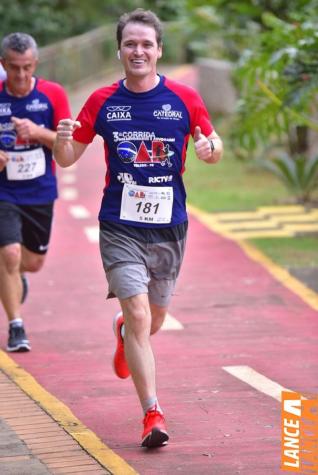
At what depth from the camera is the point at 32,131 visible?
886 centimetres

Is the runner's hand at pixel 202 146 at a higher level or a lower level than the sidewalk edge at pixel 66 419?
higher

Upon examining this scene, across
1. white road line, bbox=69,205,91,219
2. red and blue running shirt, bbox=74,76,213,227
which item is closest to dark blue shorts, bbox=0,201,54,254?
red and blue running shirt, bbox=74,76,213,227

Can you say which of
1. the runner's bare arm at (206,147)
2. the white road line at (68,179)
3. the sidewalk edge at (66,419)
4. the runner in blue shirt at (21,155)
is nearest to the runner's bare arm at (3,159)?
Result: the runner in blue shirt at (21,155)

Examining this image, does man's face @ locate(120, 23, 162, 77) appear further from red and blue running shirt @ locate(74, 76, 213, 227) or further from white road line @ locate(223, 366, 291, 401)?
white road line @ locate(223, 366, 291, 401)

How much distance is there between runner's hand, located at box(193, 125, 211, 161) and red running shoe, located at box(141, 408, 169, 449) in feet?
4.18

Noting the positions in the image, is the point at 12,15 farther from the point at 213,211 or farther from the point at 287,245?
the point at 287,245

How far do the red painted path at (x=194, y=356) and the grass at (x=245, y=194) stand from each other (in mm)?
418

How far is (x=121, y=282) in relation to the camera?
6520 millimetres

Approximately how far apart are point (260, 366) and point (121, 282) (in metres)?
2.04

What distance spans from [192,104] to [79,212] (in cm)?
1035

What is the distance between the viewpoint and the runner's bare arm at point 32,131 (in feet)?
28.9

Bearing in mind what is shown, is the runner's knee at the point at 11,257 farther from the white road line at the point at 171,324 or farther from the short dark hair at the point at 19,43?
the white road line at the point at 171,324

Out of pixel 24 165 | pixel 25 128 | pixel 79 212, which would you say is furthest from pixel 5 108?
pixel 79 212

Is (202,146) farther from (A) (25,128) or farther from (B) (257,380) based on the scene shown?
(A) (25,128)
